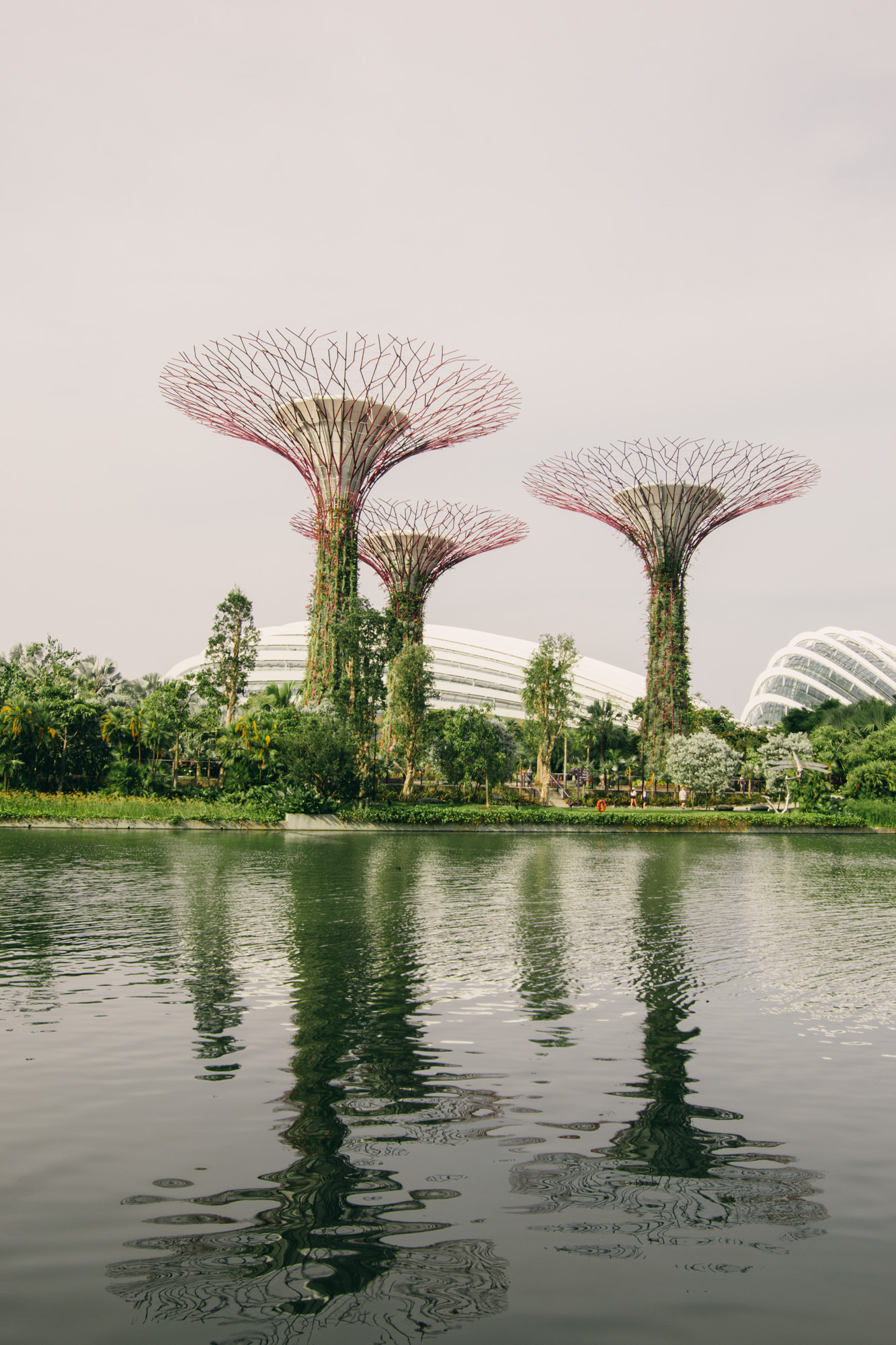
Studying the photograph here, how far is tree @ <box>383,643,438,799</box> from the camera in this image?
128 feet

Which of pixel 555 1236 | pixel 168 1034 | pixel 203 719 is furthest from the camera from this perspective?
pixel 203 719

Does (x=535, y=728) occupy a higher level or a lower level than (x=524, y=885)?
higher

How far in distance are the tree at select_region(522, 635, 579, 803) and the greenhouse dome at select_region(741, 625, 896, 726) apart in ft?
144

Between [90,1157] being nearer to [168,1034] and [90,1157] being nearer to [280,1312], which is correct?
[280,1312]

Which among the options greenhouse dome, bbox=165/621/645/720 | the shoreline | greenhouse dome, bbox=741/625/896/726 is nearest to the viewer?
the shoreline

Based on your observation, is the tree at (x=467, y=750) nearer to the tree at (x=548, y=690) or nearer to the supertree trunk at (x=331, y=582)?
the tree at (x=548, y=690)

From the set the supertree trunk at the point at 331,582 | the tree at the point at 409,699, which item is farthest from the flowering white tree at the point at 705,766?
the supertree trunk at the point at 331,582

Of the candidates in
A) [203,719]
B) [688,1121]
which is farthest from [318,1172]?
[203,719]

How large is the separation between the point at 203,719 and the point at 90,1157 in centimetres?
3378

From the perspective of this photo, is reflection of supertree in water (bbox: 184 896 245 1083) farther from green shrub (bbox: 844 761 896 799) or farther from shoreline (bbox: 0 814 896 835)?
green shrub (bbox: 844 761 896 799)

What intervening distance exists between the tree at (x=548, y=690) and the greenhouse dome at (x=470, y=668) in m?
40.2

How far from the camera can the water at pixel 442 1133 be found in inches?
132

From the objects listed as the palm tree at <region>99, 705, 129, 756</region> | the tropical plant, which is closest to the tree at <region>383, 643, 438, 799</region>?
the tropical plant

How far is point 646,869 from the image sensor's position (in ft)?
64.9
